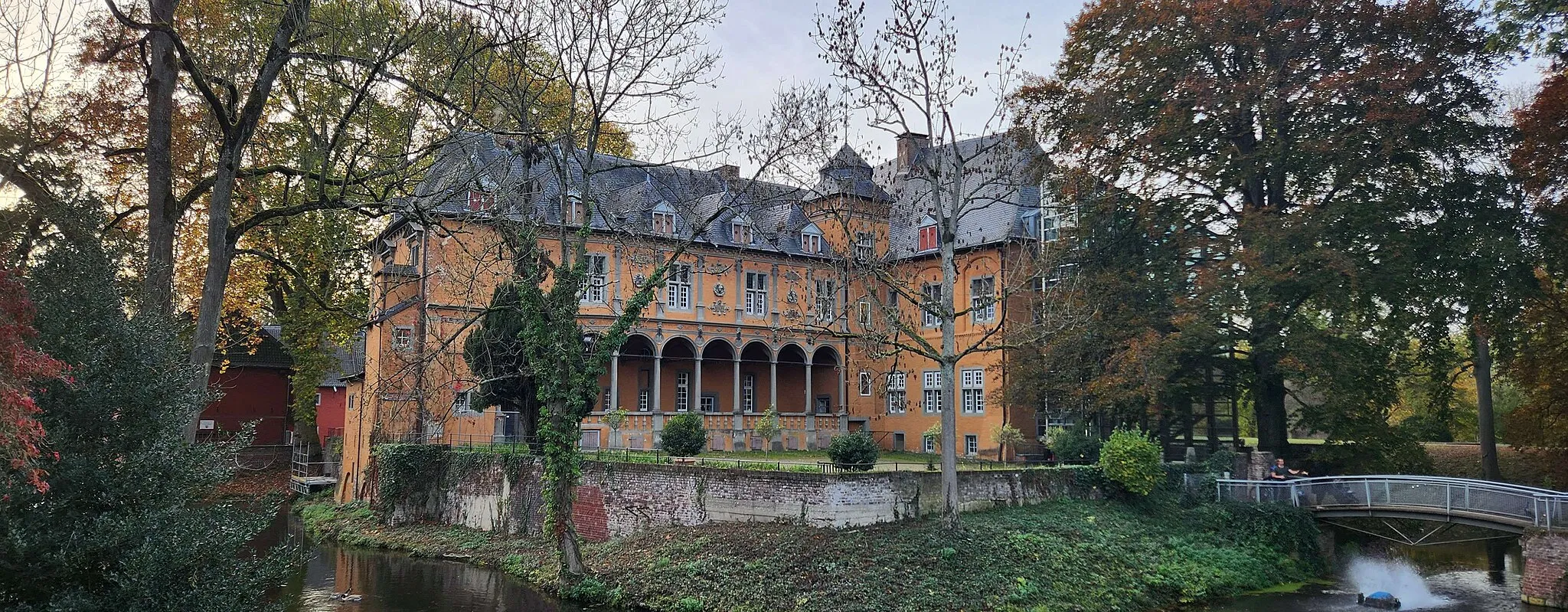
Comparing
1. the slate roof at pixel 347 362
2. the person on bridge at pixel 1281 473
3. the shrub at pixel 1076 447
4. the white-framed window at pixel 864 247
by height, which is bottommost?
the person on bridge at pixel 1281 473

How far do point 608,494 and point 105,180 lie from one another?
30.1 feet

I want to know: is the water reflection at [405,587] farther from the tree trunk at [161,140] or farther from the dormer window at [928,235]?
the dormer window at [928,235]

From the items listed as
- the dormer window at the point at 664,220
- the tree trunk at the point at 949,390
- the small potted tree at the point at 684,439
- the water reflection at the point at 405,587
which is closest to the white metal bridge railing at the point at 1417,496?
the tree trunk at the point at 949,390

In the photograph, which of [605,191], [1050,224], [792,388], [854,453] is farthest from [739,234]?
[854,453]

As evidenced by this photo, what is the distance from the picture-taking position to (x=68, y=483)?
23.7 ft

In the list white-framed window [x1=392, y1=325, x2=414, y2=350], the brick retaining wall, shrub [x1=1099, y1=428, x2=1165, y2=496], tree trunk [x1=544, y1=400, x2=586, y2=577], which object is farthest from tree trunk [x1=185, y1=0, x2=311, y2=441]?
shrub [x1=1099, y1=428, x2=1165, y2=496]

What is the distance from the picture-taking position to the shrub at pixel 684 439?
18.7 m

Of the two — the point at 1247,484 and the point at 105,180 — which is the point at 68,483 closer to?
the point at 105,180

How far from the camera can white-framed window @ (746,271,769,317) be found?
30.8m

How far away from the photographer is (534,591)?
16.4 metres

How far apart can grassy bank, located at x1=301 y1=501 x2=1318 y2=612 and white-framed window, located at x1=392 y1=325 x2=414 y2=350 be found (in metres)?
6.34

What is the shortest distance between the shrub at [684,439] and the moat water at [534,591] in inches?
145

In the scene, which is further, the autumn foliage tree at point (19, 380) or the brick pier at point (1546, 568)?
the brick pier at point (1546, 568)

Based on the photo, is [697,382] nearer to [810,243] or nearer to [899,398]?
[810,243]
